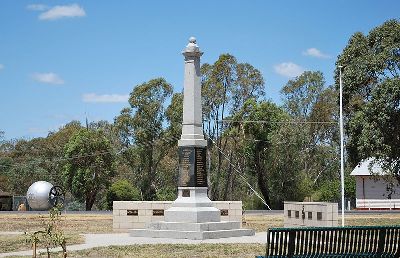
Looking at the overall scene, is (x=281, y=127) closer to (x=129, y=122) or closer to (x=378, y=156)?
(x=129, y=122)

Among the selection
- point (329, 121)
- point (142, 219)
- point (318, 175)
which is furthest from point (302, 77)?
point (142, 219)

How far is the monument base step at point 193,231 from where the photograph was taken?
72.5ft

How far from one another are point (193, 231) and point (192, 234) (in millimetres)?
394

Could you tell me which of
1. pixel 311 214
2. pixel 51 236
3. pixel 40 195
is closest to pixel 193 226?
pixel 311 214

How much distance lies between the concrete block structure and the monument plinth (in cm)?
284

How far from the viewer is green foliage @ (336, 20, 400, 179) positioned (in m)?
34.7

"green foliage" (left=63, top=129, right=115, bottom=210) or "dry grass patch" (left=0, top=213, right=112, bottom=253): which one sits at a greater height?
"green foliage" (left=63, top=129, right=115, bottom=210)

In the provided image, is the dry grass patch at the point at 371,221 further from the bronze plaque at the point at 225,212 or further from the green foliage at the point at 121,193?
the green foliage at the point at 121,193

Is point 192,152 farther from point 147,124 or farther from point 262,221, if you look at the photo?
point 147,124

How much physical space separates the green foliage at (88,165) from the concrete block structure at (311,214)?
1359 inches

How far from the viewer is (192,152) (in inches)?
949

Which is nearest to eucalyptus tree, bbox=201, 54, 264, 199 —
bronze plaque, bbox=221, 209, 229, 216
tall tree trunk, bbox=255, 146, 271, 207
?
tall tree trunk, bbox=255, 146, 271, 207

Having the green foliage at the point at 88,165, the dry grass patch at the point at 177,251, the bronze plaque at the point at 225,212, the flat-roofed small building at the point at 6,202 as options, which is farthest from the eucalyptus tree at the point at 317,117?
the dry grass patch at the point at 177,251

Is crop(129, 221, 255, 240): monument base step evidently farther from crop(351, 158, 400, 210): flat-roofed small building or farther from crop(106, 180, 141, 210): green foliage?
crop(351, 158, 400, 210): flat-roofed small building
